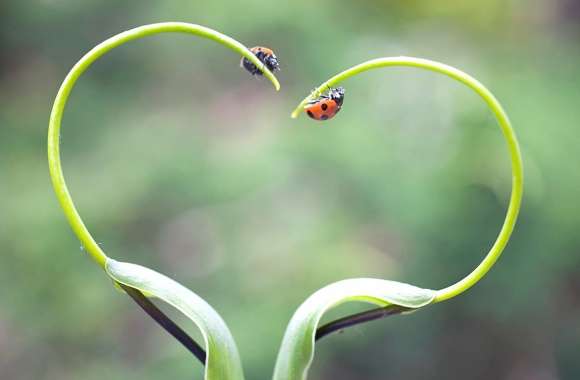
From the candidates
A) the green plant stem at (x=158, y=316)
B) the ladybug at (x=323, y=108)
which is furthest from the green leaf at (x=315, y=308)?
the ladybug at (x=323, y=108)

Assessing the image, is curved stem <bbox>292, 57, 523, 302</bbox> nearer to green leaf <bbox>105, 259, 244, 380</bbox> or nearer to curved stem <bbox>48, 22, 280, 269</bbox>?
curved stem <bbox>48, 22, 280, 269</bbox>

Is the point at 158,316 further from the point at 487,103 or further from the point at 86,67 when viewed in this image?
the point at 487,103

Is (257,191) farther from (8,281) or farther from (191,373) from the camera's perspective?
(8,281)

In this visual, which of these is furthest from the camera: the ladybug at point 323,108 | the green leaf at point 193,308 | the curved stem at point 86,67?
the ladybug at point 323,108

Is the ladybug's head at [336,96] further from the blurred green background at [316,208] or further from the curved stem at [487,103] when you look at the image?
the blurred green background at [316,208]

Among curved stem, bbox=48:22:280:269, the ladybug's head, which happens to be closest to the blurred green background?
the ladybug's head

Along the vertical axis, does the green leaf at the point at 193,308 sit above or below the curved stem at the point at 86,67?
below

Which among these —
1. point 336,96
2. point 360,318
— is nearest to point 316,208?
point 336,96
